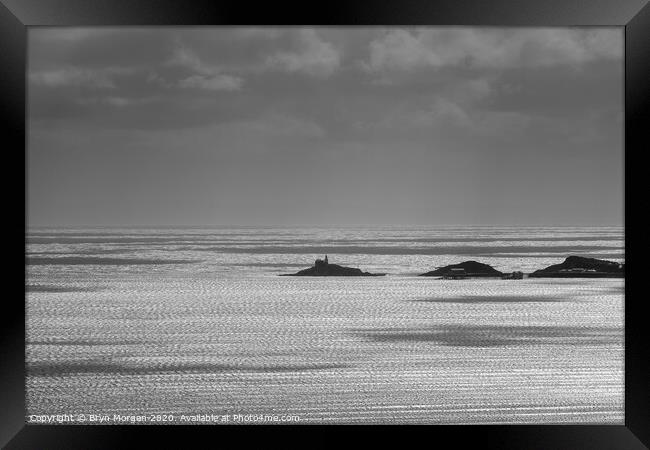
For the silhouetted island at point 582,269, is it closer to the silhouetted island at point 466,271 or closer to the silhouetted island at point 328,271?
the silhouetted island at point 466,271

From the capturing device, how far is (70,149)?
14.8m

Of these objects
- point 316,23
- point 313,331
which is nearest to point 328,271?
point 313,331

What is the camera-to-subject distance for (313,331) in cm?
804

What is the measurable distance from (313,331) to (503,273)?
18.8 ft

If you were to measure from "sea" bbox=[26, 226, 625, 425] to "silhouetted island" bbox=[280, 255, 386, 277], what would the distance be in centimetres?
15

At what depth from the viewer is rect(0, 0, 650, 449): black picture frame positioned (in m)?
2.02

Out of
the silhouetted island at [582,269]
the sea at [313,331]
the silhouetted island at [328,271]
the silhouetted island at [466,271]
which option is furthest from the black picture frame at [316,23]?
the silhouetted island at [466,271]

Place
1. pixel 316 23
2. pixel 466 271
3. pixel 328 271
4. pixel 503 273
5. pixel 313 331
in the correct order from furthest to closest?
pixel 466 271, pixel 328 271, pixel 503 273, pixel 313 331, pixel 316 23

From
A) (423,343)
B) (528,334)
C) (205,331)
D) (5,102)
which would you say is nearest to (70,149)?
(205,331)

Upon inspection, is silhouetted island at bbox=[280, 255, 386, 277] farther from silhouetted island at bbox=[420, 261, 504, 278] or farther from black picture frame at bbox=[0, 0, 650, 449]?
black picture frame at bbox=[0, 0, 650, 449]

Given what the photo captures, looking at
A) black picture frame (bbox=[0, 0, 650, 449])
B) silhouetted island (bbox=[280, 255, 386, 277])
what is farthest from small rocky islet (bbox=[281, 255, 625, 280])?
black picture frame (bbox=[0, 0, 650, 449])

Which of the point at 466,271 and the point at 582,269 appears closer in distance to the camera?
the point at 582,269

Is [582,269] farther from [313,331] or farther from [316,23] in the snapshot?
[316,23]

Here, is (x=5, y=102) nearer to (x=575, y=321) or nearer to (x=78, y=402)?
(x=78, y=402)
